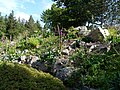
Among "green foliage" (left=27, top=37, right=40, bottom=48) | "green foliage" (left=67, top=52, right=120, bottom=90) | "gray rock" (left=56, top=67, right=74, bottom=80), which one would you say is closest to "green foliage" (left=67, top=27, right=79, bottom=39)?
"green foliage" (left=27, top=37, right=40, bottom=48)

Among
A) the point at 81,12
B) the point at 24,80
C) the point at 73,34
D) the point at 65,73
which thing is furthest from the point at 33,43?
the point at 81,12

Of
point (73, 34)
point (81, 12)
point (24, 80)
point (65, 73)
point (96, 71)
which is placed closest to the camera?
point (24, 80)

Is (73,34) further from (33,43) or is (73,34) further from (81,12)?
(81,12)

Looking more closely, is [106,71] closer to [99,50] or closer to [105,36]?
[99,50]

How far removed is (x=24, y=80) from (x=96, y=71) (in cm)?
208

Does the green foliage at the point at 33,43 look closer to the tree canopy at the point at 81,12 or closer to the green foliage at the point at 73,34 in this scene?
the green foliage at the point at 73,34

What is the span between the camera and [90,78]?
7.48 meters

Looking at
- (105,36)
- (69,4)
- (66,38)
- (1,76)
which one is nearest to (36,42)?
(66,38)

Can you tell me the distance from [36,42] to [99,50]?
344 cm

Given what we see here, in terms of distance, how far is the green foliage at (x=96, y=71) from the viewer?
705 cm

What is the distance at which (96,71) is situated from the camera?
7922mm

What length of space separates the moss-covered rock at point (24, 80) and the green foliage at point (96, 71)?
0.67 metres

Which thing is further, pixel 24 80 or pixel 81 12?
pixel 81 12

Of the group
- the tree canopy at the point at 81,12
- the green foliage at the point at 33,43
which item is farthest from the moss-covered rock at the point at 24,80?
the tree canopy at the point at 81,12
